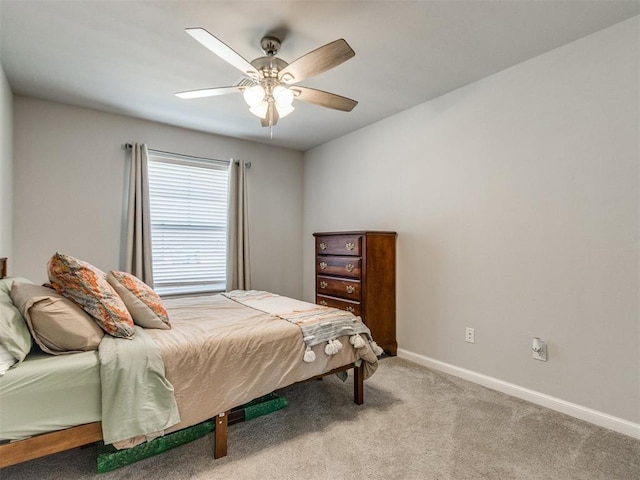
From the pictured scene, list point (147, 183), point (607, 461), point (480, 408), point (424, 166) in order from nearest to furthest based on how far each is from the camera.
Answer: point (607, 461)
point (480, 408)
point (424, 166)
point (147, 183)

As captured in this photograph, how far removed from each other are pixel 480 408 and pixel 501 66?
2507mm

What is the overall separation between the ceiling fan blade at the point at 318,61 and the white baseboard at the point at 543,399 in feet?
8.37

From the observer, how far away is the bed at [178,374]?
1332 mm

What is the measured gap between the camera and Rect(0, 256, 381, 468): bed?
1332 millimetres

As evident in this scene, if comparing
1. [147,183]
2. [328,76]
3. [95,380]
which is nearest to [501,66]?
[328,76]

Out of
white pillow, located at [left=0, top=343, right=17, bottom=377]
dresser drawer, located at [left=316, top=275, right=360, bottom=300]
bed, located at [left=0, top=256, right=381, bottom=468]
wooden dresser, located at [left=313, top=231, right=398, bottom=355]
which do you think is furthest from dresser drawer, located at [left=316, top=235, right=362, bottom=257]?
white pillow, located at [left=0, top=343, right=17, bottom=377]

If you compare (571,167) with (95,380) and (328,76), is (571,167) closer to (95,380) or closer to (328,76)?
(328,76)

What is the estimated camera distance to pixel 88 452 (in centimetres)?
176

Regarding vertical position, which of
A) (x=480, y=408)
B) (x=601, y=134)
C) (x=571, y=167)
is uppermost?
(x=601, y=134)

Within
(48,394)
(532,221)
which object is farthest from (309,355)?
(532,221)

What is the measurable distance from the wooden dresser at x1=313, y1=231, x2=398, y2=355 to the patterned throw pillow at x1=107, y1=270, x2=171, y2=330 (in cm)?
177

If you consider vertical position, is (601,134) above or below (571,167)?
above

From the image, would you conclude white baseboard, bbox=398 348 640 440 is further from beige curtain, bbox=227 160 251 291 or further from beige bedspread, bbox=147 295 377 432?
beige curtain, bbox=227 160 251 291

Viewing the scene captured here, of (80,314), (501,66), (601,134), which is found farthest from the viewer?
(501,66)
